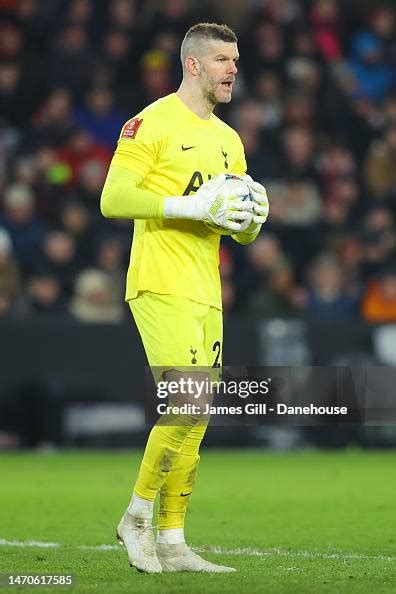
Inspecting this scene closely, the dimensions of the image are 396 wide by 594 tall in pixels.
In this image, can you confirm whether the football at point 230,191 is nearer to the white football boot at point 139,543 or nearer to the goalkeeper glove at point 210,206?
the goalkeeper glove at point 210,206

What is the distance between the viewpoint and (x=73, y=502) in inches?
387

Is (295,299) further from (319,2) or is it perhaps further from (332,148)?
(319,2)

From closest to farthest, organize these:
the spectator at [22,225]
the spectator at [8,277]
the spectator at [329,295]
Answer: the spectator at [8,277], the spectator at [22,225], the spectator at [329,295]

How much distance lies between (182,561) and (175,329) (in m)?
1.09

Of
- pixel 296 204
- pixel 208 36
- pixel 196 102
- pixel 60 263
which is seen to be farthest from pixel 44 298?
pixel 208 36

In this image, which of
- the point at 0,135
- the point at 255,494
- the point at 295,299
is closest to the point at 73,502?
the point at 255,494

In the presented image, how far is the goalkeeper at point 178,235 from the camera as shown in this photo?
21.2 ft

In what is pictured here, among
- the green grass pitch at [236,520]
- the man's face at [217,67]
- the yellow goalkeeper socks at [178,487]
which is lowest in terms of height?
the green grass pitch at [236,520]

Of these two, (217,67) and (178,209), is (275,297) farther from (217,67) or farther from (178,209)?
(178,209)

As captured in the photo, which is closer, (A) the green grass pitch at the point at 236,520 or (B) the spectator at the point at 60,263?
(A) the green grass pitch at the point at 236,520

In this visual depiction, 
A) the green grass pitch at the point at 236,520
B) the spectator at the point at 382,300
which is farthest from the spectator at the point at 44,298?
the spectator at the point at 382,300

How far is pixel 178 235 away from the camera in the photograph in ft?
21.8

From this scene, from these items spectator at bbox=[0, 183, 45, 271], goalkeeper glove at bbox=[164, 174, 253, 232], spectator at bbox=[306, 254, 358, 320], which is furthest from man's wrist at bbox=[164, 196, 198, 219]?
spectator at bbox=[306, 254, 358, 320]

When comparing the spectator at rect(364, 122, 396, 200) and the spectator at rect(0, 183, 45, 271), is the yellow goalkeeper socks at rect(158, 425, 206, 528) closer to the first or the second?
the spectator at rect(0, 183, 45, 271)
